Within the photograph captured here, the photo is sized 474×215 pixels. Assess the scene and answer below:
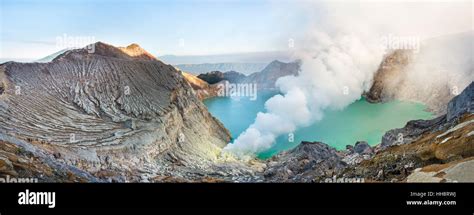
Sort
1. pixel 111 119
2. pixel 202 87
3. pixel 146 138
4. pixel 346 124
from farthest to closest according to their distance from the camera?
pixel 202 87 → pixel 346 124 → pixel 111 119 → pixel 146 138

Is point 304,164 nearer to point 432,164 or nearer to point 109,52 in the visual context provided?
point 432,164

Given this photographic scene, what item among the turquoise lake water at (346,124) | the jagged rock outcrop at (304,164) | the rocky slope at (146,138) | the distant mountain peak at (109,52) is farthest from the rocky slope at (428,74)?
the distant mountain peak at (109,52)

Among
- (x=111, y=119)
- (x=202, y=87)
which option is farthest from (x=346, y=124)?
(x=202, y=87)

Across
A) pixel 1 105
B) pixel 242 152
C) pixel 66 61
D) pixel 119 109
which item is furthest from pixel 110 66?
pixel 1 105

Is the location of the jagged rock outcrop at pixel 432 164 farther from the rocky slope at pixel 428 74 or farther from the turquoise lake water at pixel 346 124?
the turquoise lake water at pixel 346 124
